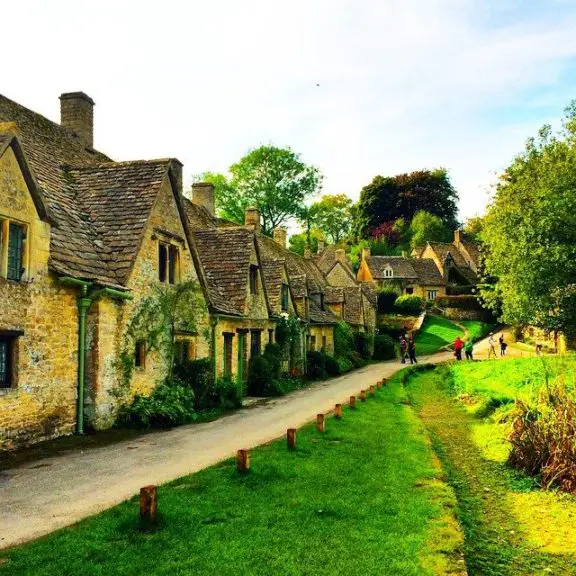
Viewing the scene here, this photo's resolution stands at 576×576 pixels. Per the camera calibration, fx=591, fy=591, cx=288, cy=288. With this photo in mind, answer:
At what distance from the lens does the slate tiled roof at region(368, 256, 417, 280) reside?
262 feet

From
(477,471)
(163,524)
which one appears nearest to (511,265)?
(477,471)

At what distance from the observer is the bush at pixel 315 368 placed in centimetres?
3500

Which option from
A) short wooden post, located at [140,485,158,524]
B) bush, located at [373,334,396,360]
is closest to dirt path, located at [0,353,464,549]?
short wooden post, located at [140,485,158,524]

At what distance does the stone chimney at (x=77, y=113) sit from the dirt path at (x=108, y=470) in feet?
44.1

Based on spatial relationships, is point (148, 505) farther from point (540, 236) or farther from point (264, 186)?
point (264, 186)

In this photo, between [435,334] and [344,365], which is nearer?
[344,365]

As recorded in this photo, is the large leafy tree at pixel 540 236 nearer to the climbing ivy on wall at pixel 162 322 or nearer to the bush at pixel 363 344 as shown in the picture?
the bush at pixel 363 344

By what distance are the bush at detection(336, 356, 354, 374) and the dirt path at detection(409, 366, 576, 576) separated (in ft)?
62.9

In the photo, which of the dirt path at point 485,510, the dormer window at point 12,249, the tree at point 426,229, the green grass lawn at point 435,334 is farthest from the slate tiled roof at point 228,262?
the tree at point 426,229

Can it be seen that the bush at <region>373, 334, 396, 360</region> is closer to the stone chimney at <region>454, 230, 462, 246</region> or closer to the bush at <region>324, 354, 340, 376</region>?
the bush at <region>324, 354, 340, 376</region>

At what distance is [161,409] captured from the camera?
52.6ft

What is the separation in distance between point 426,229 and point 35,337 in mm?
86358

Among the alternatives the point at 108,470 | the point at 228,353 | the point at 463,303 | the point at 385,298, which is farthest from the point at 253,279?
the point at 463,303

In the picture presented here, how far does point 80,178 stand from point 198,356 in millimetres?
7050
